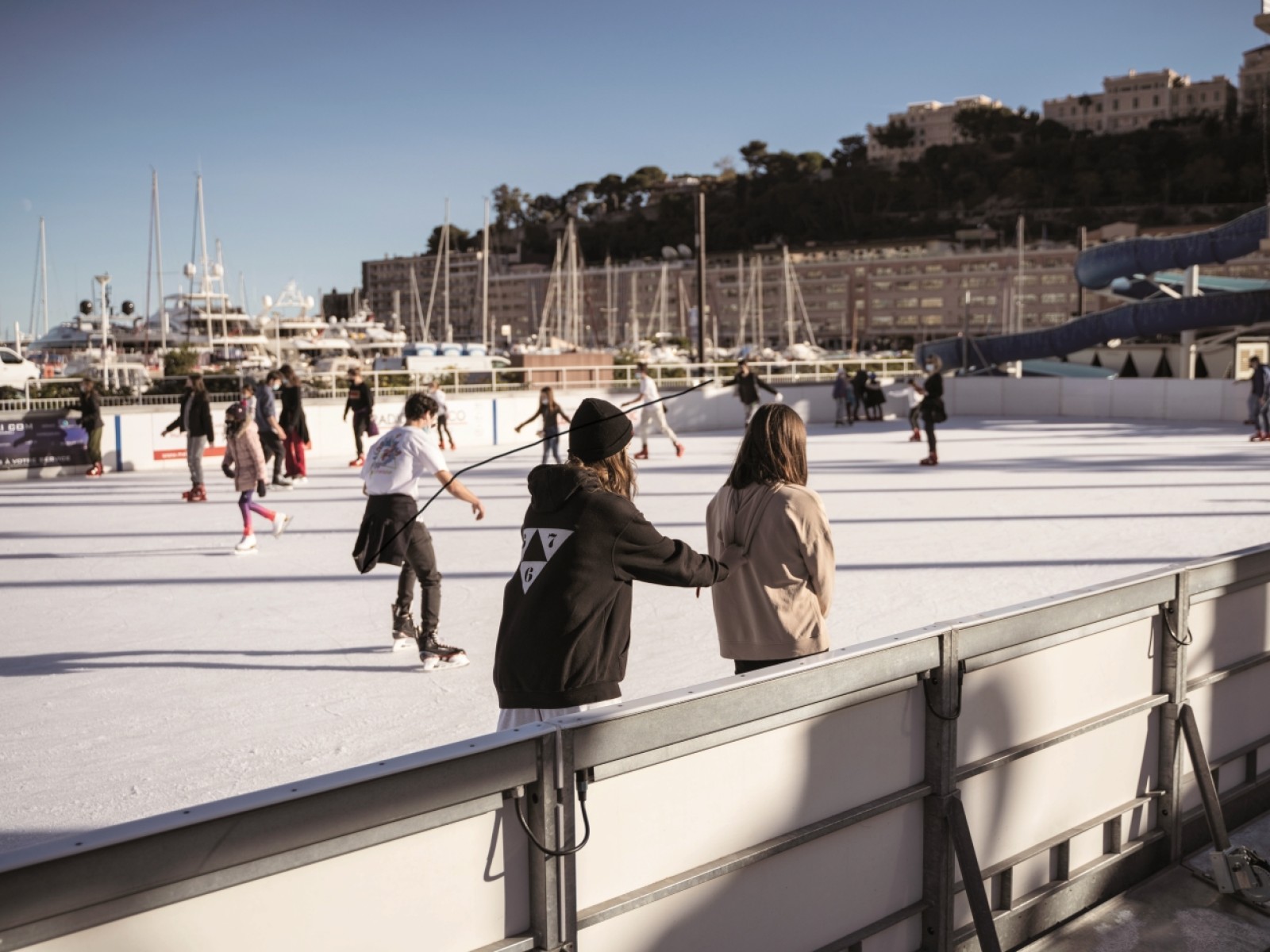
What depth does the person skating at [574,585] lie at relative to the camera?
10.5 feet

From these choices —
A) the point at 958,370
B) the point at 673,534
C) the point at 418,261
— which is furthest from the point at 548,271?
the point at 673,534

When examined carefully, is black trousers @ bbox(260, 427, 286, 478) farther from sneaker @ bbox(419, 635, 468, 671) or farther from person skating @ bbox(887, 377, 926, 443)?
sneaker @ bbox(419, 635, 468, 671)

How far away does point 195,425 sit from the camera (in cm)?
1415

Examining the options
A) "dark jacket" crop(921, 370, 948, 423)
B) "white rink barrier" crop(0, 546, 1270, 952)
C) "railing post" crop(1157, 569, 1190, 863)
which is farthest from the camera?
"dark jacket" crop(921, 370, 948, 423)

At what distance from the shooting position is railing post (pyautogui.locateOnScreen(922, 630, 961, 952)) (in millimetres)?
3182

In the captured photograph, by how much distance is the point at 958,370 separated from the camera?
115ft

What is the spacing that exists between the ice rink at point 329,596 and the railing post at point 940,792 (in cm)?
241

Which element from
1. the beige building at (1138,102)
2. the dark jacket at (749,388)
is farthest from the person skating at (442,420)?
the beige building at (1138,102)

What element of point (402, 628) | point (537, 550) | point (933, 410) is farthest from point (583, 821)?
point (933, 410)

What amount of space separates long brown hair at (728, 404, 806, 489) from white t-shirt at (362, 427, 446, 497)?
111 inches

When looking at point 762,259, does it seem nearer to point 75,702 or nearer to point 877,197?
point 877,197

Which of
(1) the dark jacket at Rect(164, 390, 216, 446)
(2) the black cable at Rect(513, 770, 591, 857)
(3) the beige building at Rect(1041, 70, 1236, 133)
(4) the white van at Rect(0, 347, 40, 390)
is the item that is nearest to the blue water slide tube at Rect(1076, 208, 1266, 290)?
(1) the dark jacket at Rect(164, 390, 216, 446)

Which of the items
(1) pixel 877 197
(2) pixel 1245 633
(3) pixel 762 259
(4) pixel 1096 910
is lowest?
(4) pixel 1096 910

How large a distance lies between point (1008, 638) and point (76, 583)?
820 centimetres
